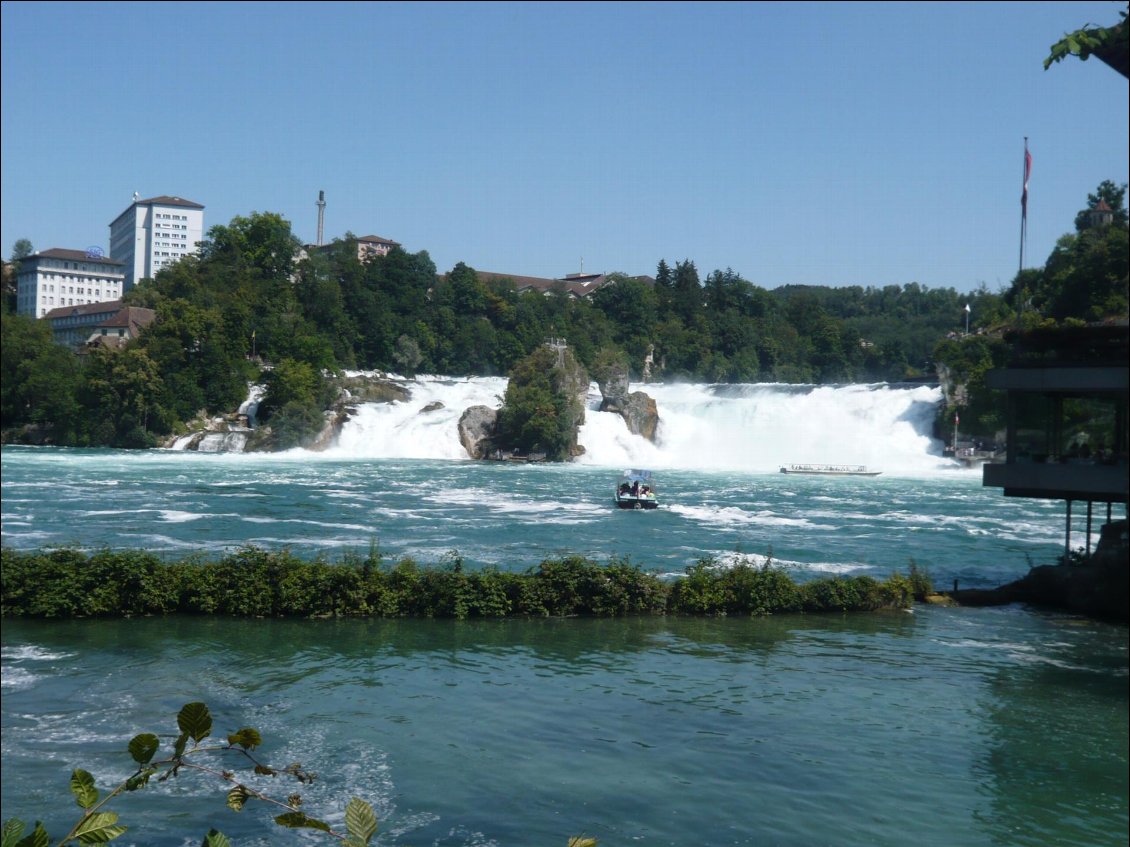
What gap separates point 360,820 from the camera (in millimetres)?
1826

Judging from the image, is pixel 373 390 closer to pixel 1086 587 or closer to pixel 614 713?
pixel 1086 587

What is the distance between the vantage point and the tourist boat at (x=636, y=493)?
30938 mm

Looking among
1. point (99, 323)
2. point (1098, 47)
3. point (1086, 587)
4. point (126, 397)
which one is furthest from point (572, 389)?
point (1098, 47)

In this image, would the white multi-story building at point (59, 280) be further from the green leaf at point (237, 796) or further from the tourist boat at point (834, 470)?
the green leaf at point (237, 796)

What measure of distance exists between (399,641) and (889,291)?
96069mm

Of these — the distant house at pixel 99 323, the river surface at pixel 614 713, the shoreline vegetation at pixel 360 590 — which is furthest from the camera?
the distant house at pixel 99 323

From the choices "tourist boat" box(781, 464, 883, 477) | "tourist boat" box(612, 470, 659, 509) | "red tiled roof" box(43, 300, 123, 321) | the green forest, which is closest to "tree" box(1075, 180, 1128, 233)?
the green forest

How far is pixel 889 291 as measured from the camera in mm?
103625

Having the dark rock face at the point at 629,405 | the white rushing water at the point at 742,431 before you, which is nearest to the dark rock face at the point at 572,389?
the white rushing water at the point at 742,431

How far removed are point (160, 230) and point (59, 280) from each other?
42.8 ft

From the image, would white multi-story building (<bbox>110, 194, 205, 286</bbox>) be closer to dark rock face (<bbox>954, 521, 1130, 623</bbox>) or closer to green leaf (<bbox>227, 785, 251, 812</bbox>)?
dark rock face (<bbox>954, 521, 1130, 623</bbox>)

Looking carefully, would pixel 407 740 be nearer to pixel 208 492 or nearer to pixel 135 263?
pixel 208 492

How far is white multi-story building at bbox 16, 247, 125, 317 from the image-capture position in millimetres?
97000

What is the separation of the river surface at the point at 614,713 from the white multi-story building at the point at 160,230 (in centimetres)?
7029
